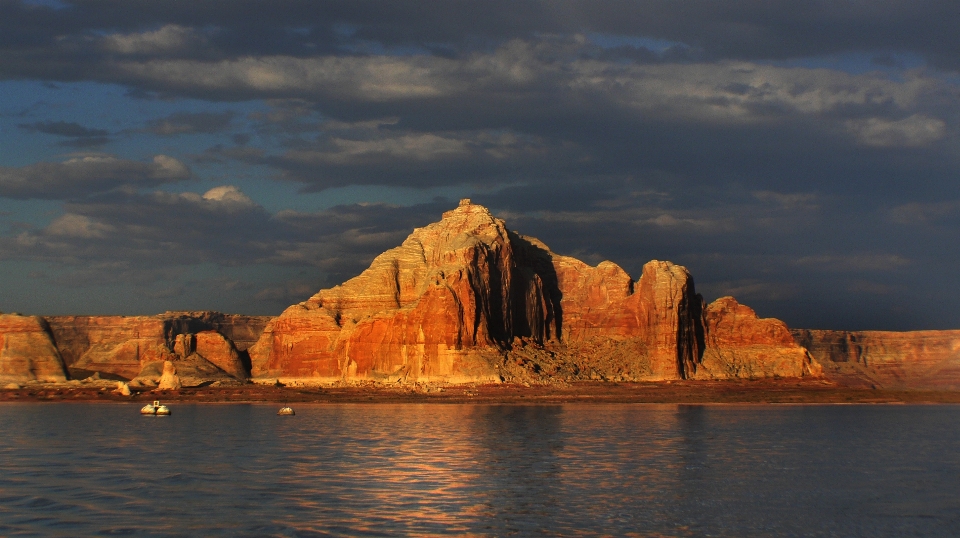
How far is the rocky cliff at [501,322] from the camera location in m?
152

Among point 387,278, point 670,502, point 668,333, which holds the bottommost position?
point 670,502

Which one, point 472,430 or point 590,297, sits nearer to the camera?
point 472,430

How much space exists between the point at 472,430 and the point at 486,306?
74.3 meters

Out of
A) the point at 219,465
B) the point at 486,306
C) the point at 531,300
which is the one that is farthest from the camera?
the point at 531,300

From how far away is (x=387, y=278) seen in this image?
17950 centimetres

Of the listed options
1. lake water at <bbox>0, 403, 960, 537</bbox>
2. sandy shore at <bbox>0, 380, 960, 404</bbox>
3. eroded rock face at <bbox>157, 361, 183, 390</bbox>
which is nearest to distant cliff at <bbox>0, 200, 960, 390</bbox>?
eroded rock face at <bbox>157, 361, 183, 390</bbox>

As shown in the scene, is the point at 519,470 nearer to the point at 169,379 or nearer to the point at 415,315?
the point at 415,315

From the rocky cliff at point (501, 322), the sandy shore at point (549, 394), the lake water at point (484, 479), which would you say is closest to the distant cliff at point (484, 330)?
the rocky cliff at point (501, 322)

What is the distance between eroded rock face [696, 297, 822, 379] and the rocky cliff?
218 millimetres

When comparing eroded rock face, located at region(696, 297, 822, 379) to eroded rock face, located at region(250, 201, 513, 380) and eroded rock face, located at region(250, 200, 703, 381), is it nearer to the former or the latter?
eroded rock face, located at region(250, 200, 703, 381)

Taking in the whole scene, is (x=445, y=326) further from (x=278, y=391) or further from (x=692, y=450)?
(x=692, y=450)

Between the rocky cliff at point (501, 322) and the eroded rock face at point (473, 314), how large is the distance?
0.21 m

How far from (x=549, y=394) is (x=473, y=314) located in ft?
61.5

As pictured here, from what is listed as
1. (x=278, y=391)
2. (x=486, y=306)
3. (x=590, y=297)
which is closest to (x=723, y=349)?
(x=590, y=297)
